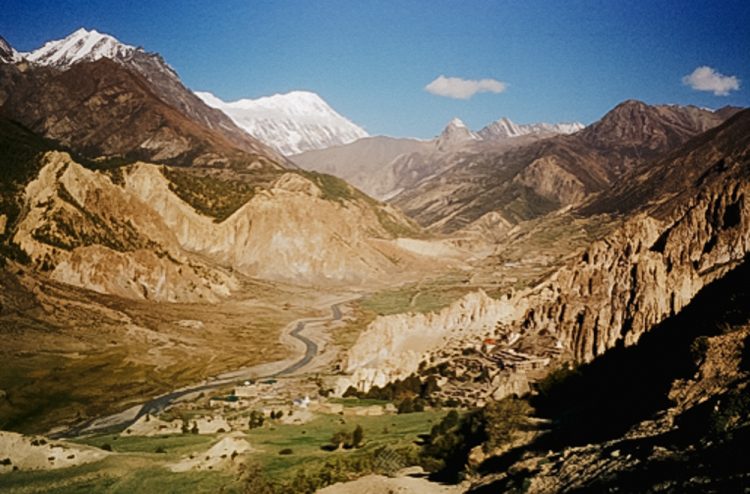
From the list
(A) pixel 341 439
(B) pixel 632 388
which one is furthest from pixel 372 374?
(B) pixel 632 388

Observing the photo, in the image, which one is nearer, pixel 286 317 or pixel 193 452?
pixel 193 452

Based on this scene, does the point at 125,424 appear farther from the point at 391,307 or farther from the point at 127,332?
the point at 391,307

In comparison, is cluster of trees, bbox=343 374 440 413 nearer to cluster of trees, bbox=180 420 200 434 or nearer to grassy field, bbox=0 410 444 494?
grassy field, bbox=0 410 444 494

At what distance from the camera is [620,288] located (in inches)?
3388

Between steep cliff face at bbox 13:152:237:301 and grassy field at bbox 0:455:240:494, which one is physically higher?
steep cliff face at bbox 13:152:237:301

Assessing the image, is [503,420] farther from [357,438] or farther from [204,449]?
[204,449]

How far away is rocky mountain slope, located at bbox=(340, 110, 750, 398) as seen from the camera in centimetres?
7919

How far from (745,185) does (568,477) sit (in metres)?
100

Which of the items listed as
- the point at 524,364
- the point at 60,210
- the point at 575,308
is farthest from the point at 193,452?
the point at 60,210

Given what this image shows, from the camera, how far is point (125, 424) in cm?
8181

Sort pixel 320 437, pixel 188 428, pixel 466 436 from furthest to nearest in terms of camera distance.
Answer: pixel 188 428, pixel 320 437, pixel 466 436

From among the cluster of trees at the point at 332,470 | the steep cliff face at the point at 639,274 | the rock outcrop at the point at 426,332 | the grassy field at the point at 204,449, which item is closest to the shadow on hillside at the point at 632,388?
the steep cliff face at the point at 639,274

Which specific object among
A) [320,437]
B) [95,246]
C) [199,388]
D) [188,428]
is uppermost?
[95,246]

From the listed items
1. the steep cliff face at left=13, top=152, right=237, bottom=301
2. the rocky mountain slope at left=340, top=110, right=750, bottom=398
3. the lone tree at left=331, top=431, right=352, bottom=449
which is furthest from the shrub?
the steep cliff face at left=13, top=152, right=237, bottom=301
